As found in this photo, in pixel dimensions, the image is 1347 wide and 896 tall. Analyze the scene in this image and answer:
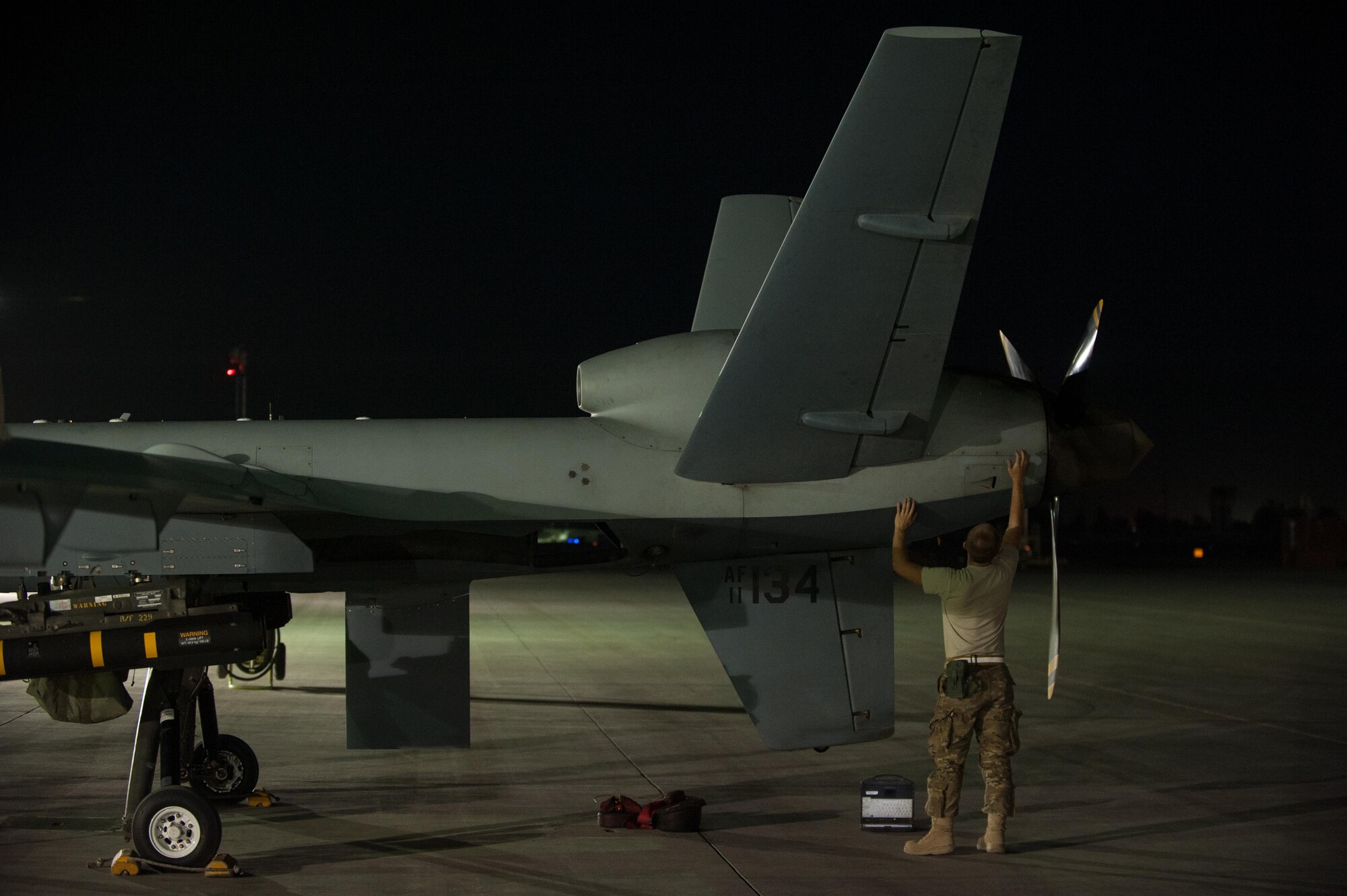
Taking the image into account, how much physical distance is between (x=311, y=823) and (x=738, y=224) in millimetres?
4883

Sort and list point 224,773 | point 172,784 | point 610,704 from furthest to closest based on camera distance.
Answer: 1. point 610,704
2. point 224,773
3. point 172,784

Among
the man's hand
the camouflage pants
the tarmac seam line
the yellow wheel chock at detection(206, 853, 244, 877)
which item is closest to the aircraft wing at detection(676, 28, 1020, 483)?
the man's hand

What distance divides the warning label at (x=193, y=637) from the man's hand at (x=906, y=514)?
3.84 metres

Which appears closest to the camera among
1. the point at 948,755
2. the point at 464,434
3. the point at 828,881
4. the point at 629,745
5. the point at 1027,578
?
the point at 828,881

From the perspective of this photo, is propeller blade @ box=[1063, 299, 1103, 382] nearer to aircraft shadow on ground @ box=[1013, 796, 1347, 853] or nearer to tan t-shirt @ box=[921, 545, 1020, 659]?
tan t-shirt @ box=[921, 545, 1020, 659]

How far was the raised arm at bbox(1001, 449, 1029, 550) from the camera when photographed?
22.1 feet

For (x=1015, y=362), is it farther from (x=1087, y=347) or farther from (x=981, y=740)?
(x=981, y=740)

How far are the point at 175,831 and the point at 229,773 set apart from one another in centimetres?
179

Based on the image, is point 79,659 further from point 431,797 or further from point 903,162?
point 903,162

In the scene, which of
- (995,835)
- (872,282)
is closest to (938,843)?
A: (995,835)

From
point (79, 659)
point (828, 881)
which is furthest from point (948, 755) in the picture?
point (79, 659)

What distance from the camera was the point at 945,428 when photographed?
22.1 ft

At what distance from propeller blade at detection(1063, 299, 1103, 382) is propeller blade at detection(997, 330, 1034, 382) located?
0.78 m

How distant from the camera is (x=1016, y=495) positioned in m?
6.74
